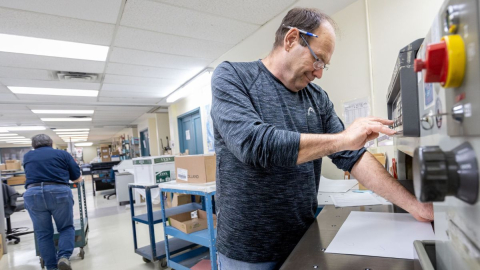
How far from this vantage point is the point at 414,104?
0.52 meters

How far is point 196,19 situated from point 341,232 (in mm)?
2186

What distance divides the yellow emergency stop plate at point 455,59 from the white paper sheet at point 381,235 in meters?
0.49

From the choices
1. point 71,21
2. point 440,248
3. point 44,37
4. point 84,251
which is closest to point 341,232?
point 440,248

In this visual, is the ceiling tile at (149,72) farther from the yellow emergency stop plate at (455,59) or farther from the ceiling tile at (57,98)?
the yellow emergency stop plate at (455,59)

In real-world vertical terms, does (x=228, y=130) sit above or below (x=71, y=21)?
below

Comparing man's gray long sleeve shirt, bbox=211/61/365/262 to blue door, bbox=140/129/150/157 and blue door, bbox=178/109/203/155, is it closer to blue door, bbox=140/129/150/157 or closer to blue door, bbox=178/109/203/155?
blue door, bbox=178/109/203/155

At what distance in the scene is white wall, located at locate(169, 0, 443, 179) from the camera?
178cm

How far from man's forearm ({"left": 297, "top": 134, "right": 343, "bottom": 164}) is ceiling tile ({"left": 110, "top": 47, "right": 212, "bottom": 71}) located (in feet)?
9.39

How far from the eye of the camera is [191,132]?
18.1 feet

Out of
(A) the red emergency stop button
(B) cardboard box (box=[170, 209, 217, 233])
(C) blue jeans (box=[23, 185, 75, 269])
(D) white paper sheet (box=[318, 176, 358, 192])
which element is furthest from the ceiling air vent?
(A) the red emergency stop button

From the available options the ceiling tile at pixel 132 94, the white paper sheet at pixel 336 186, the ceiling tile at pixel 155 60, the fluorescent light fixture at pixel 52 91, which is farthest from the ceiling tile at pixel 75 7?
the ceiling tile at pixel 132 94

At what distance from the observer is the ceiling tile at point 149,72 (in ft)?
11.4

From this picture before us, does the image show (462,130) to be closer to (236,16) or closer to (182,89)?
(236,16)

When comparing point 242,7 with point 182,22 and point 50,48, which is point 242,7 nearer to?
point 182,22
